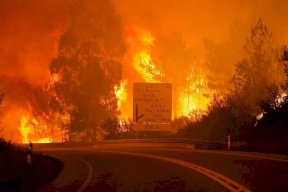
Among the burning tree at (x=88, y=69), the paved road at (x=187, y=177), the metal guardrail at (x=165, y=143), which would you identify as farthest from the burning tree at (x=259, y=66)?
the burning tree at (x=88, y=69)

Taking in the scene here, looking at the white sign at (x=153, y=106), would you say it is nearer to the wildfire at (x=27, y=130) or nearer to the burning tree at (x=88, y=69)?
the burning tree at (x=88, y=69)

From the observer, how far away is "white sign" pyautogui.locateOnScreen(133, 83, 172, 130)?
141ft

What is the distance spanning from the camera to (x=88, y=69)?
58.0 metres

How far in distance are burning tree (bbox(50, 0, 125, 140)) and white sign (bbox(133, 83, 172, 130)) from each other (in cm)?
1515

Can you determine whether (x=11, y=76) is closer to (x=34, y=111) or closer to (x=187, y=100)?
(x=34, y=111)

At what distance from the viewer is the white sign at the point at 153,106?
1698 inches

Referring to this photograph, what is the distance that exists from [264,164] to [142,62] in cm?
5226

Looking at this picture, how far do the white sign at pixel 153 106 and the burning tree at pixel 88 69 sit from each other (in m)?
15.1

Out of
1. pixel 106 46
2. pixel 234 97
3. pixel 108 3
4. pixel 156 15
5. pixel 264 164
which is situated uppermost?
pixel 156 15

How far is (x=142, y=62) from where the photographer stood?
72250 millimetres

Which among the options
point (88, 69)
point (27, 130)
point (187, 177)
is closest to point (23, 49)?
point (27, 130)

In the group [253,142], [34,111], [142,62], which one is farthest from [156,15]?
[253,142]

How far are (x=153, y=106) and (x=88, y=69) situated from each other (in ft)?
54.8

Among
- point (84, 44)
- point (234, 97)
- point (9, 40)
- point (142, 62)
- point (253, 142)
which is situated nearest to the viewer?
point (253, 142)
